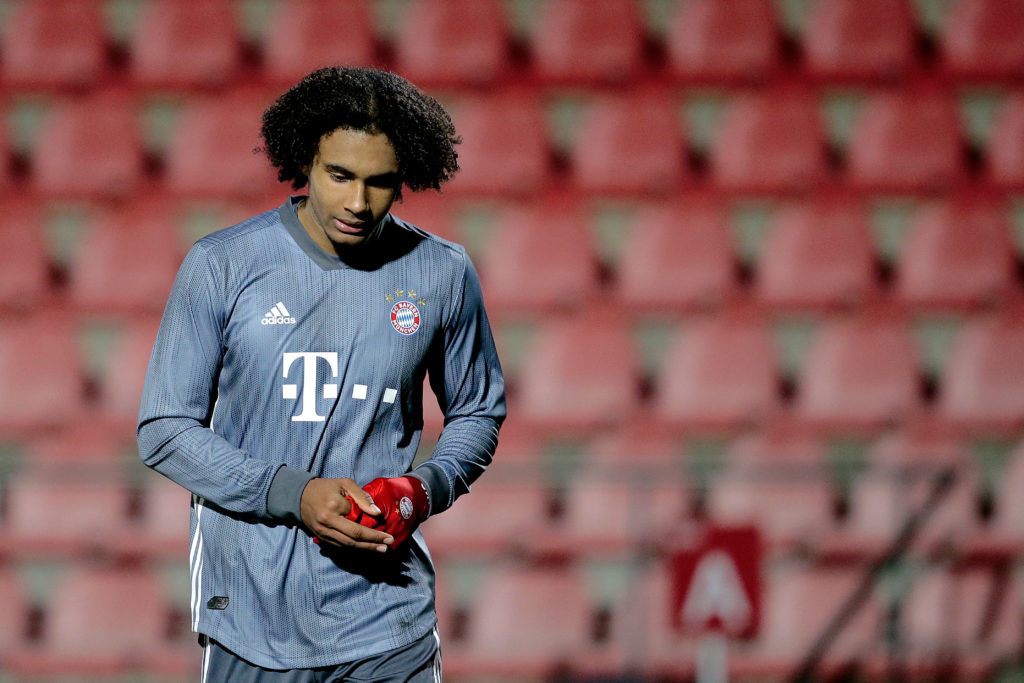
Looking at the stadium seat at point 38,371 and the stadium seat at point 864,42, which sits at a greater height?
the stadium seat at point 864,42

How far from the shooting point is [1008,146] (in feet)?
12.9

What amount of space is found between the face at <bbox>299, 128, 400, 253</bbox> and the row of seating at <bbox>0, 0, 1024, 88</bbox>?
2.68 meters

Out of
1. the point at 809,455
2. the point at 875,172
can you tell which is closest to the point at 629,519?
the point at 809,455

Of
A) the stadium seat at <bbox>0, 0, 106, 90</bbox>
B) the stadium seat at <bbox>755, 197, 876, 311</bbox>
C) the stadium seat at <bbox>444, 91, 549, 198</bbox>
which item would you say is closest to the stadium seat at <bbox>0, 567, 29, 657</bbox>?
the stadium seat at <bbox>0, 0, 106, 90</bbox>

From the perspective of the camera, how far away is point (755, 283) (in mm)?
3848

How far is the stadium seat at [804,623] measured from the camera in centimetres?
325

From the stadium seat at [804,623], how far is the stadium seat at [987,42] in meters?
1.90

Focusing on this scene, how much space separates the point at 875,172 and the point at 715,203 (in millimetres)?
597

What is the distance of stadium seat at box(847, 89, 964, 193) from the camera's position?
12.7 ft

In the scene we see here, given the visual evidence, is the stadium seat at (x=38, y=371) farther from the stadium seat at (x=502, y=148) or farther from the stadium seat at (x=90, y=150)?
the stadium seat at (x=502, y=148)

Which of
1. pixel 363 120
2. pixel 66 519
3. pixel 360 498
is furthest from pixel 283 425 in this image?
pixel 66 519

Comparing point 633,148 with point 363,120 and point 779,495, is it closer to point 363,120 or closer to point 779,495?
point 779,495

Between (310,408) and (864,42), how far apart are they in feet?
10.7

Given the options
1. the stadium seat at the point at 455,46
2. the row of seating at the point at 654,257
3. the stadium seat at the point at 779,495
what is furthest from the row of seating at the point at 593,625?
the stadium seat at the point at 455,46
